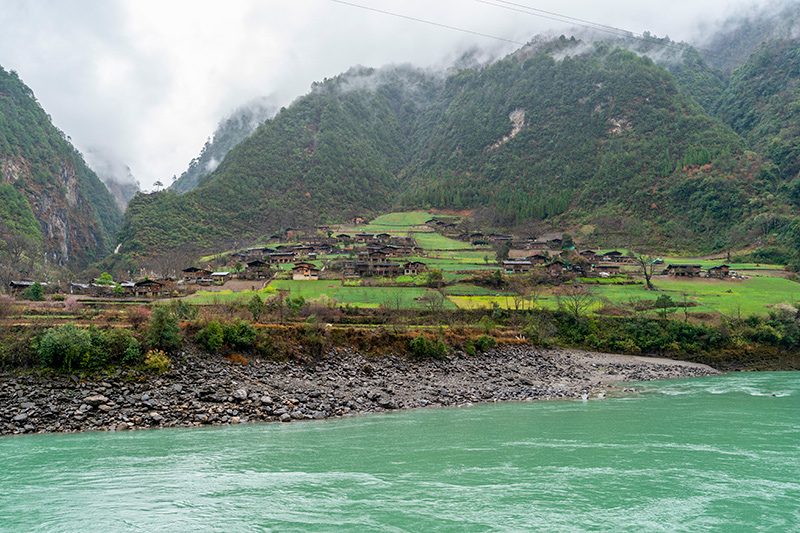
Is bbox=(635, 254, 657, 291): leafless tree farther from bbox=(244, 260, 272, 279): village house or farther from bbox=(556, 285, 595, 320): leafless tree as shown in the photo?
bbox=(244, 260, 272, 279): village house

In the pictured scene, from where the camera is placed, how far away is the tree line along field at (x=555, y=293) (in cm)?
4016

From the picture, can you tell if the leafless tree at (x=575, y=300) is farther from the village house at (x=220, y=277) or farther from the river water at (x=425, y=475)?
the village house at (x=220, y=277)

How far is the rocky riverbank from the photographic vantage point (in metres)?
18.9

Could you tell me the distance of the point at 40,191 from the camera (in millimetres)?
96312

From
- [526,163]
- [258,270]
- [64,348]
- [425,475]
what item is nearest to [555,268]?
[258,270]

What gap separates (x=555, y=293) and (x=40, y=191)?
10350 centimetres

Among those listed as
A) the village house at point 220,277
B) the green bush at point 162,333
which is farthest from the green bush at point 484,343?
the village house at point 220,277

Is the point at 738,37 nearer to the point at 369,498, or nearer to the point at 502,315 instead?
the point at 502,315

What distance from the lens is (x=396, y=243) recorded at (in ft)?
241

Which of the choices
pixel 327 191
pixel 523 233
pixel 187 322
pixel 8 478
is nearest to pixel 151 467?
pixel 8 478

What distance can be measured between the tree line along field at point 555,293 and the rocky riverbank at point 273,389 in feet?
33.6

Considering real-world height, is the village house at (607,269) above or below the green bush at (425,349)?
above

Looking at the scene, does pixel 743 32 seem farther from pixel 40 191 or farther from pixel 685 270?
pixel 40 191

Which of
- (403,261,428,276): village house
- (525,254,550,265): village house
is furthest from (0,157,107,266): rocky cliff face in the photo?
(525,254,550,265): village house
